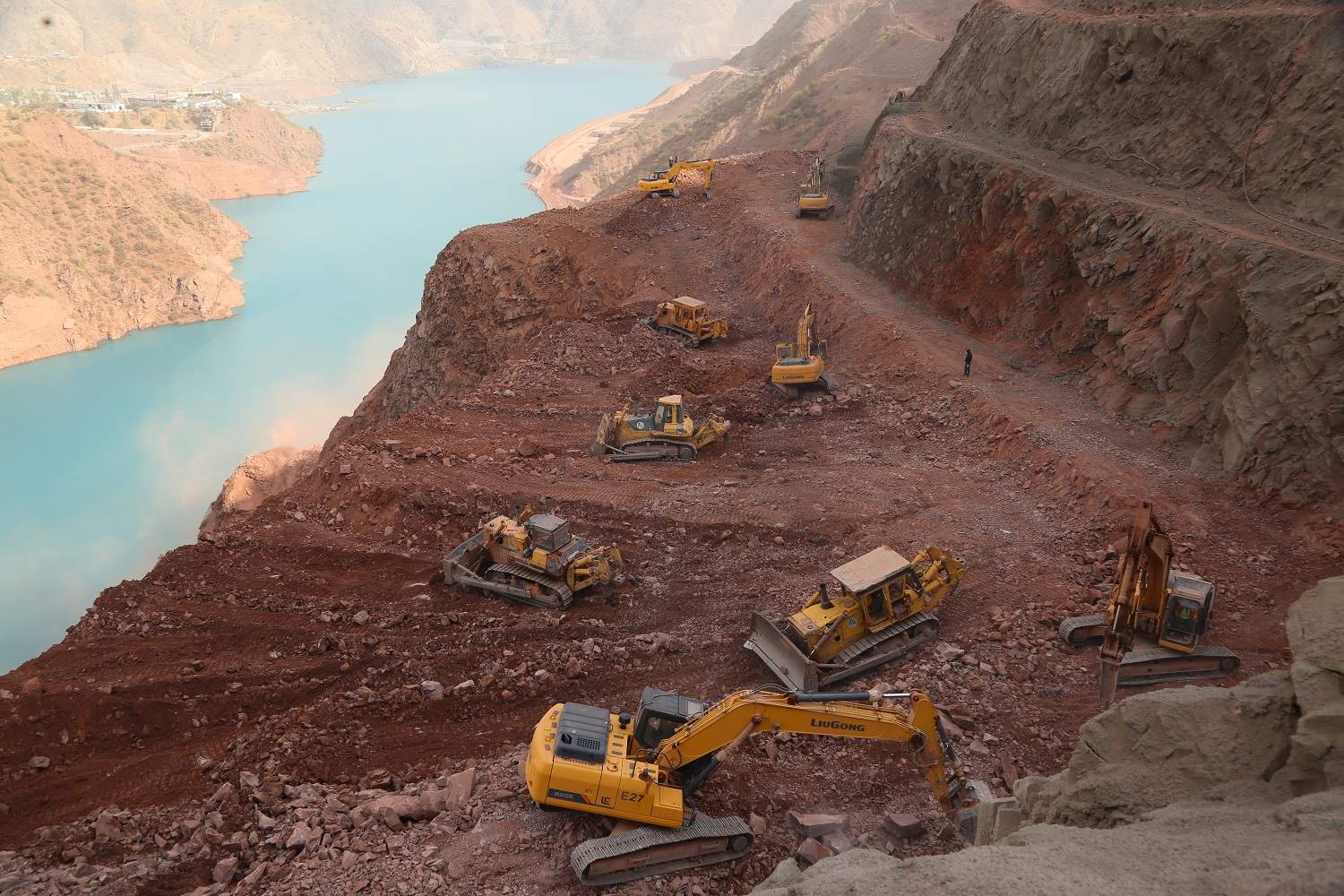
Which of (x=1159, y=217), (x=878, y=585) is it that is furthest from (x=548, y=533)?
(x=1159, y=217)

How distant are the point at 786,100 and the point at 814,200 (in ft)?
124

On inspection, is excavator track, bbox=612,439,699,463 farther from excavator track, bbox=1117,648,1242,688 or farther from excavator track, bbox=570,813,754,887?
excavator track, bbox=570,813,754,887

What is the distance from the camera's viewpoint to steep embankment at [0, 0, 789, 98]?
4390 inches

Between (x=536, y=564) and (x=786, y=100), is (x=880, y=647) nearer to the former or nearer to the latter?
(x=536, y=564)

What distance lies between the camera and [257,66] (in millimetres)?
145125

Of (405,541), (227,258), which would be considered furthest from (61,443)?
(405,541)

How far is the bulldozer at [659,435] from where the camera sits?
62.0ft

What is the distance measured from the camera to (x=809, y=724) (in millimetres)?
8641

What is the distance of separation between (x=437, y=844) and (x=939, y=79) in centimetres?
3024

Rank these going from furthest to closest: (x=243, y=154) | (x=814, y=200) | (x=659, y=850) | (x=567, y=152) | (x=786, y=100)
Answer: (x=567, y=152) < (x=243, y=154) < (x=786, y=100) < (x=814, y=200) < (x=659, y=850)

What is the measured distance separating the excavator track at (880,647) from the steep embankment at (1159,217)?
22.3 feet

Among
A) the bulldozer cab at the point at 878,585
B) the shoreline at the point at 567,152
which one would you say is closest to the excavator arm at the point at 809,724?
the bulldozer cab at the point at 878,585

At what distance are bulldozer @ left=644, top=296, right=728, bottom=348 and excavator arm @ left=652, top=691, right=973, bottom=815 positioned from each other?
17249 millimetres

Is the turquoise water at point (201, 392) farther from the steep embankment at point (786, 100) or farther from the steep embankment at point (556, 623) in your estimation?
the steep embankment at point (556, 623)
